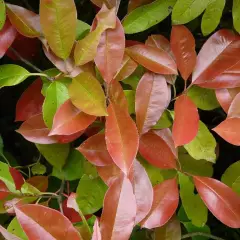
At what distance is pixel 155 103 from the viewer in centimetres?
67

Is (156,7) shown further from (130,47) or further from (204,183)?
(204,183)

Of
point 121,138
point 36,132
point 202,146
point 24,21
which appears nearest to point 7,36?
point 24,21

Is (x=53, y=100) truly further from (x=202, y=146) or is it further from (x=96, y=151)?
(x=202, y=146)

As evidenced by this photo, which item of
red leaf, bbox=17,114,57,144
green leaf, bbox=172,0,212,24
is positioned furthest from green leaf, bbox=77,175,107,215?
green leaf, bbox=172,0,212,24

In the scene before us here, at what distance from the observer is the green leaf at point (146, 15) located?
72cm

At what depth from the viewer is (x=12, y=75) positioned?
2.21 ft

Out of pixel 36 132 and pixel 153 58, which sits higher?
pixel 153 58

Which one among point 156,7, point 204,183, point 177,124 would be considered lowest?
point 204,183

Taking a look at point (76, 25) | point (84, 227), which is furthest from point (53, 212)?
point (76, 25)

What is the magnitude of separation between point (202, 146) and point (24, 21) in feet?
1.18

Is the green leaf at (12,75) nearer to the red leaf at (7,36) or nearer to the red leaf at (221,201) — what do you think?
the red leaf at (7,36)

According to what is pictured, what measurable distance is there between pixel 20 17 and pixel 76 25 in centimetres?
10

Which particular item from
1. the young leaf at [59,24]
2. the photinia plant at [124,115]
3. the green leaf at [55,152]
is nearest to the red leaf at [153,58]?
the photinia plant at [124,115]

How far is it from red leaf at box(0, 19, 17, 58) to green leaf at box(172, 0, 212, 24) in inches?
10.7
